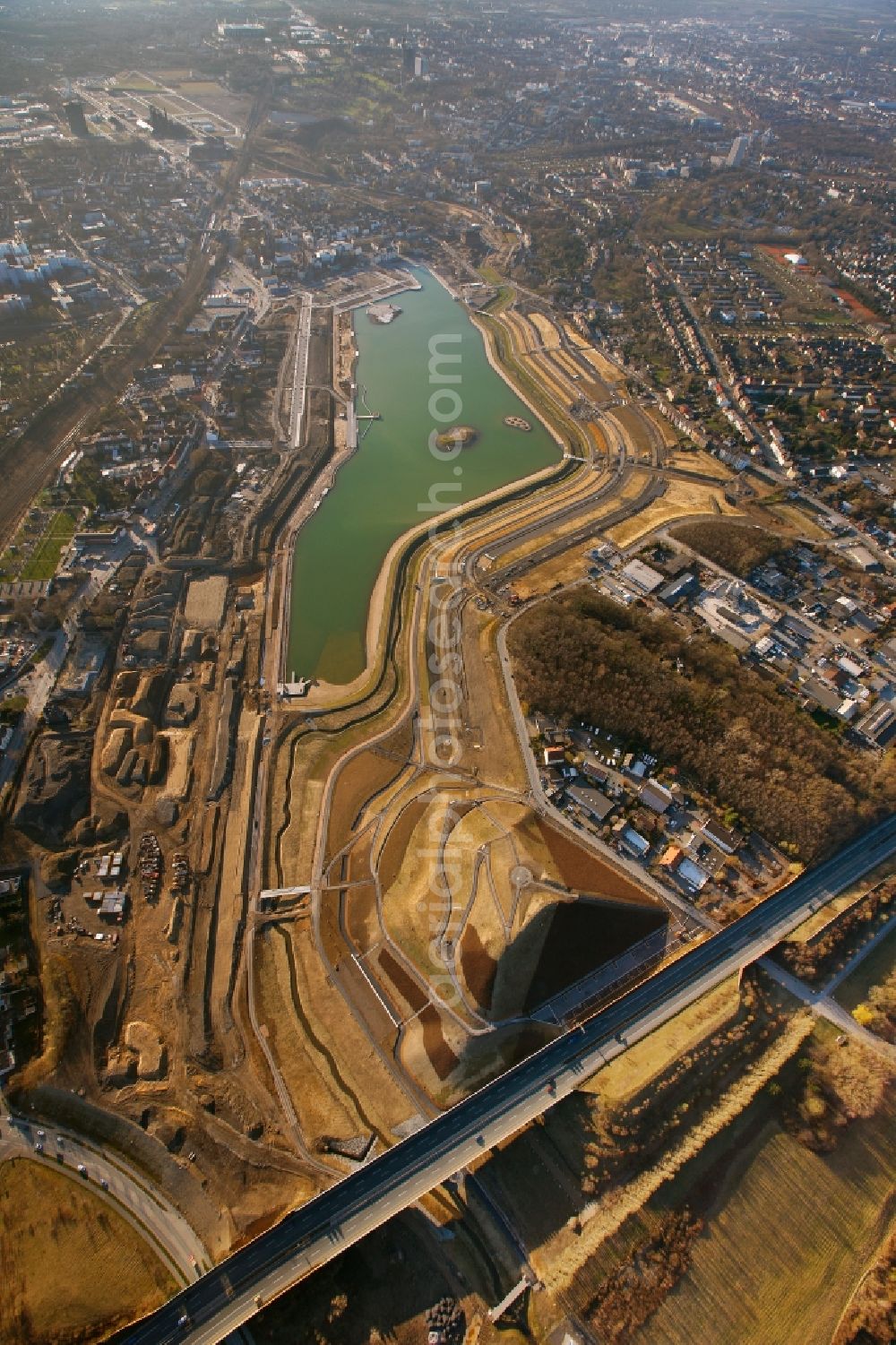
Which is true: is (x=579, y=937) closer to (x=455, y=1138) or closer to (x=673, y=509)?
(x=455, y=1138)

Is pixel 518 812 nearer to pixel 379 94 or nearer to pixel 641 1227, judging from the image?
pixel 641 1227

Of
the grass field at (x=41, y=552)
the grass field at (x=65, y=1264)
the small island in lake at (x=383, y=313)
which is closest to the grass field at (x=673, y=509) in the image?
the grass field at (x=41, y=552)

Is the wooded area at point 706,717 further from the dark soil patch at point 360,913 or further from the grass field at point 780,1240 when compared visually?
the dark soil patch at point 360,913

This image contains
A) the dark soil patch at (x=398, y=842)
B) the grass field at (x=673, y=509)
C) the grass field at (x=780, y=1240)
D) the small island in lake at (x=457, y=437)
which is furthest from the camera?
the small island in lake at (x=457, y=437)

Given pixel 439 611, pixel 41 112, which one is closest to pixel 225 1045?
pixel 439 611

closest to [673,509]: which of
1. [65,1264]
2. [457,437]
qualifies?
[457,437]

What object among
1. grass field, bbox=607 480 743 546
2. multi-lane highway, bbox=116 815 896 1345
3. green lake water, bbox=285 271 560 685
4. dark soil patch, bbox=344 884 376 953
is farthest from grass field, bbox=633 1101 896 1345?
grass field, bbox=607 480 743 546

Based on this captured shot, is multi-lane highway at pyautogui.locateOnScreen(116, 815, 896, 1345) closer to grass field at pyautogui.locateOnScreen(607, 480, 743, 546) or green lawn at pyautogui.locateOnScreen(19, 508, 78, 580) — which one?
grass field at pyautogui.locateOnScreen(607, 480, 743, 546)
